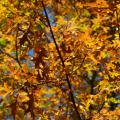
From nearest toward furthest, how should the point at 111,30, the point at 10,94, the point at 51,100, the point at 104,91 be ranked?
the point at 10,94 → the point at 104,91 → the point at 51,100 → the point at 111,30

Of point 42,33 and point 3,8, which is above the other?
point 3,8

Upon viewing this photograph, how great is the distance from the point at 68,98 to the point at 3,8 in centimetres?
117

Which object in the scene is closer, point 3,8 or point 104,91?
point 3,8

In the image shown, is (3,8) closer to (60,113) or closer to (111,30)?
(60,113)

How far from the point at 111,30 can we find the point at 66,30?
10.7 feet

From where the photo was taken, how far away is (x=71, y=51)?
3160 mm

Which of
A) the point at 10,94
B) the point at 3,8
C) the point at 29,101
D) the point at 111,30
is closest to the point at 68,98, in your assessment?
the point at 29,101

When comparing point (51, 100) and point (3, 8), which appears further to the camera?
point (51, 100)

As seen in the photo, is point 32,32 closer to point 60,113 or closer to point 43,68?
point 43,68

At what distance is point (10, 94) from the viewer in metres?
2.98

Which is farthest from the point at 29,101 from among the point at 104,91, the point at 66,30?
the point at 104,91

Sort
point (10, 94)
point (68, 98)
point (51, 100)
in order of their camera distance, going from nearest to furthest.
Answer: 1. point (10, 94)
2. point (68, 98)
3. point (51, 100)

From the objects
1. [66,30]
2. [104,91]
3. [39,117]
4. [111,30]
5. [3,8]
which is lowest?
[39,117]

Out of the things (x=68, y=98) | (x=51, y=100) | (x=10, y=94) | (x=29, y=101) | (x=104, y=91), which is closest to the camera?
(x=10, y=94)
